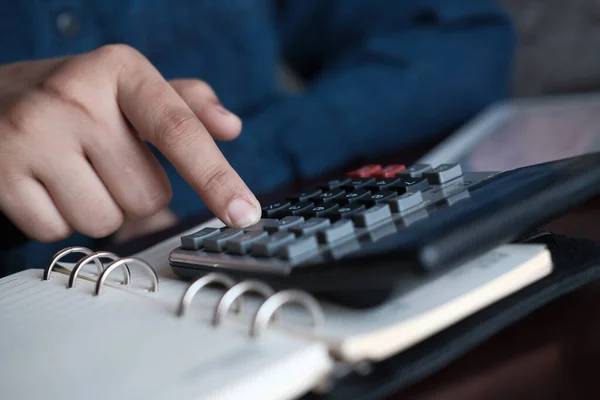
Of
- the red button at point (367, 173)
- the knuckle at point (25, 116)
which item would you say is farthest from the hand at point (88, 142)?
the red button at point (367, 173)

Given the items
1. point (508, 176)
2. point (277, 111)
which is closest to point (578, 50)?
point (277, 111)

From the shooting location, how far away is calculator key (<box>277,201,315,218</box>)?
405mm

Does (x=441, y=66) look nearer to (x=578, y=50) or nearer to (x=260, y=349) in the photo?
(x=578, y=50)

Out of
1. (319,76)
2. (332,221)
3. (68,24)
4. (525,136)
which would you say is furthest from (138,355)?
(319,76)

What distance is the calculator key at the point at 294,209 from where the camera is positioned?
1.33ft

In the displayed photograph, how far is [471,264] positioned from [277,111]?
676 millimetres

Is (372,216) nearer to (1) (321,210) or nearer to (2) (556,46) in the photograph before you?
(1) (321,210)

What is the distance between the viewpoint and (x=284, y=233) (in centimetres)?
35

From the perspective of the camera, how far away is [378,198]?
380 mm

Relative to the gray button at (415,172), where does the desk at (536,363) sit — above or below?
below

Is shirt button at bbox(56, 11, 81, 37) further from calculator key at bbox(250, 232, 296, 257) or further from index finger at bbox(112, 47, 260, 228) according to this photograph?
calculator key at bbox(250, 232, 296, 257)

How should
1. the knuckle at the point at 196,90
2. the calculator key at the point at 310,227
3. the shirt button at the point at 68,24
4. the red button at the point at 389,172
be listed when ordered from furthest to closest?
the shirt button at the point at 68,24 → the knuckle at the point at 196,90 → the red button at the point at 389,172 → the calculator key at the point at 310,227

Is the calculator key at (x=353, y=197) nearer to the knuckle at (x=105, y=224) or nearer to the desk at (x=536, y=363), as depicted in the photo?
the desk at (x=536, y=363)

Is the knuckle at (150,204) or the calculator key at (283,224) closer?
the calculator key at (283,224)
